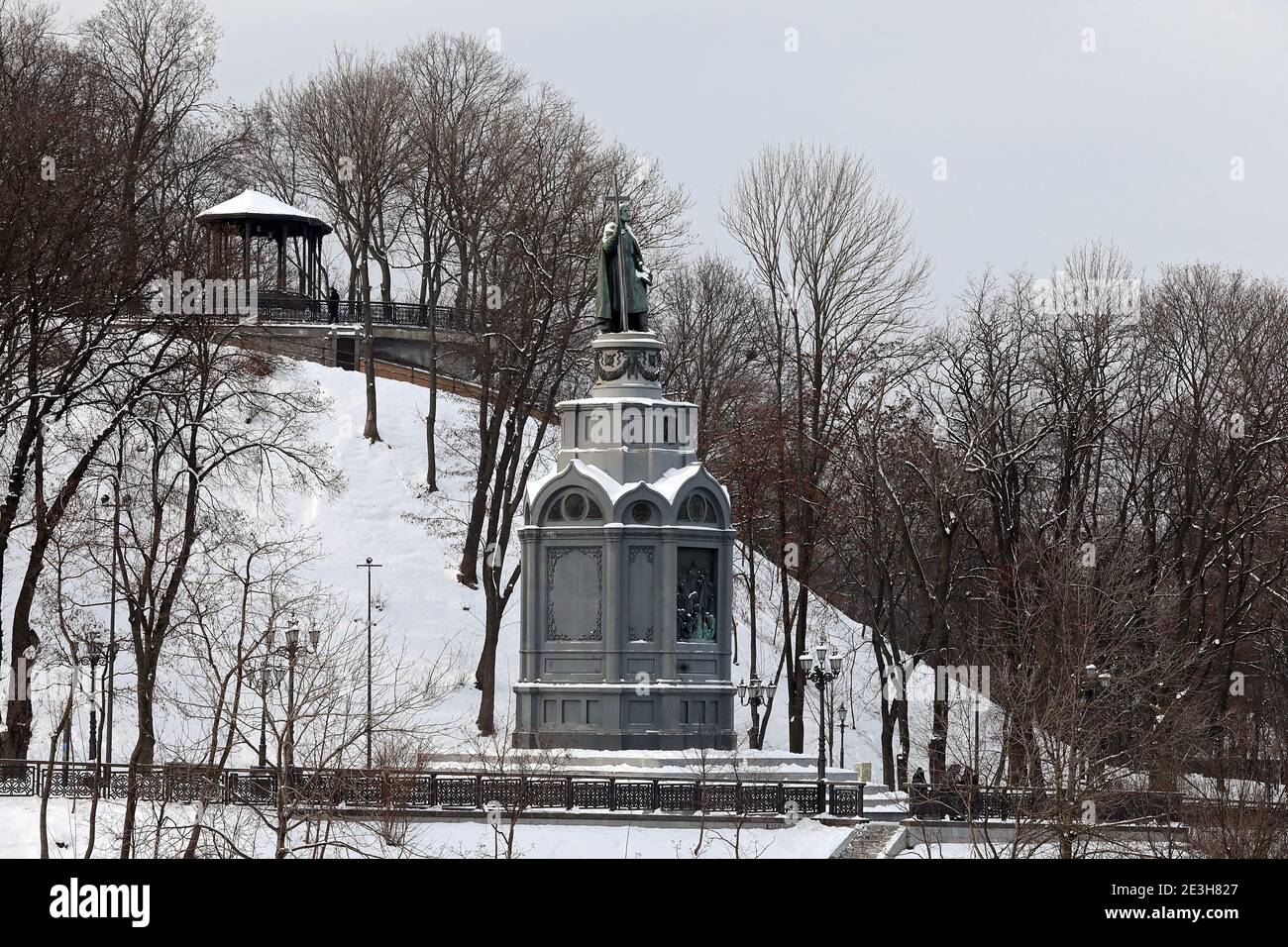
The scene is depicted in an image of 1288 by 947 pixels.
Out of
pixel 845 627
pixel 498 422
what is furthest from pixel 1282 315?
pixel 498 422

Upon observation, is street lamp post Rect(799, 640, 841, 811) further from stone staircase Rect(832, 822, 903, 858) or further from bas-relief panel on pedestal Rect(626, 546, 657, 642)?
bas-relief panel on pedestal Rect(626, 546, 657, 642)

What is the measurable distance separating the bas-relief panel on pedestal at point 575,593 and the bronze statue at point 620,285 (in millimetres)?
3770

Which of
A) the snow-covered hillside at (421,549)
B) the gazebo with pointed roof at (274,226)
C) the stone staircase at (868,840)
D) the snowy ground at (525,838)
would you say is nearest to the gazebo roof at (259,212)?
the gazebo with pointed roof at (274,226)

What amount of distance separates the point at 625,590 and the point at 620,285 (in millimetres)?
4925

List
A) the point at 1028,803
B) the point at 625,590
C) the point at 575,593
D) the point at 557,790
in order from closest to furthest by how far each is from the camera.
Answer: the point at 557,790
the point at 1028,803
the point at 625,590
the point at 575,593

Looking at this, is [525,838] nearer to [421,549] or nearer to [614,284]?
[614,284]

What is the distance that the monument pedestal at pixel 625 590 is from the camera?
3153cm

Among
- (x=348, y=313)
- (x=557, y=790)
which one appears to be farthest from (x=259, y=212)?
(x=557, y=790)

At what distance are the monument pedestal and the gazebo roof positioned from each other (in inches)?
1299

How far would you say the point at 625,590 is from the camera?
31.6 metres

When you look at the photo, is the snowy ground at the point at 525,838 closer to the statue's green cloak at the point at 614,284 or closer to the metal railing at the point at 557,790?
the metal railing at the point at 557,790

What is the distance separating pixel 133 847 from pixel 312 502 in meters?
34.0

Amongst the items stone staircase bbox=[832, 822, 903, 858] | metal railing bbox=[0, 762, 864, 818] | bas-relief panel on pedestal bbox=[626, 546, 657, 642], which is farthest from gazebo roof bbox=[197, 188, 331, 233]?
stone staircase bbox=[832, 822, 903, 858]

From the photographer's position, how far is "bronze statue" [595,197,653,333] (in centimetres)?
3303
